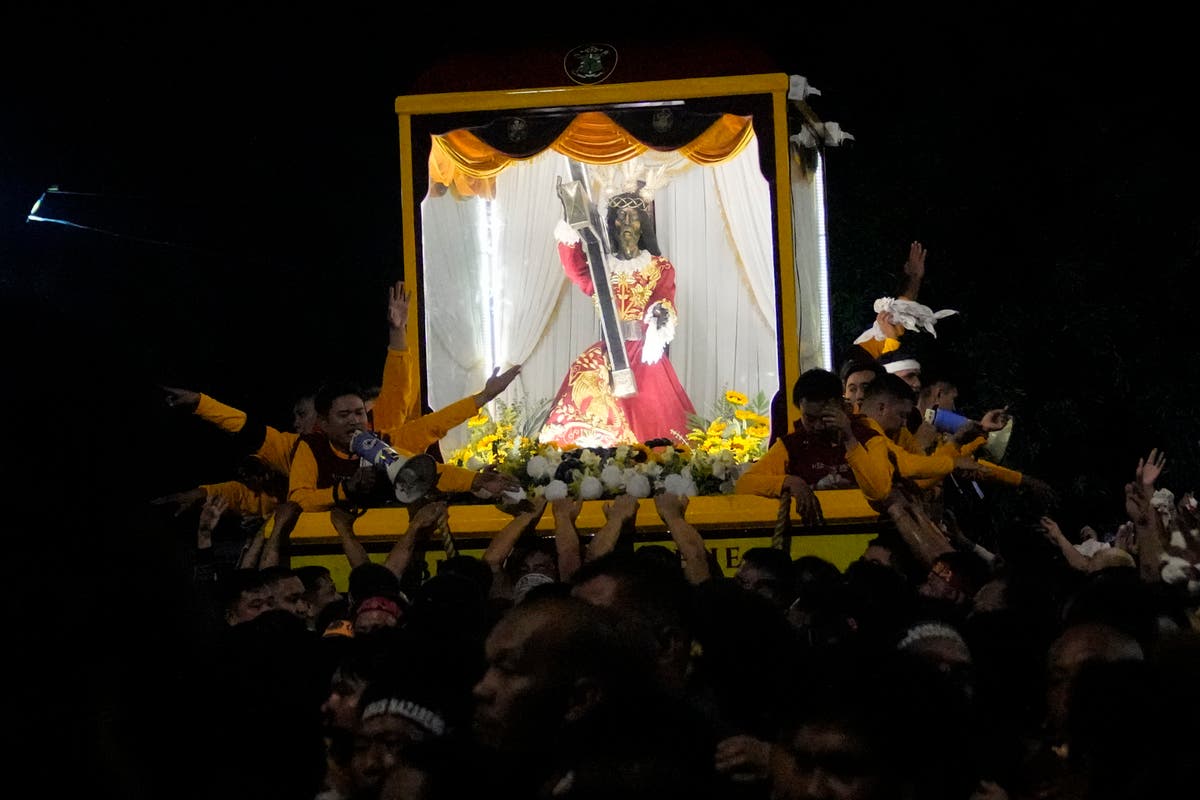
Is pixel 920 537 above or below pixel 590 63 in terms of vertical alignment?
below

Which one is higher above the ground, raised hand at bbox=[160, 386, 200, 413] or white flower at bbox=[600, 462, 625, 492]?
raised hand at bbox=[160, 386, 200, 413]

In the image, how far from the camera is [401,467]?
7.52 m

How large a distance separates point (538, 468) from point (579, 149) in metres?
3.05

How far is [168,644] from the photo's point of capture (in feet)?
7.82

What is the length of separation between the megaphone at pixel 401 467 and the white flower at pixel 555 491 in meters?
1.28

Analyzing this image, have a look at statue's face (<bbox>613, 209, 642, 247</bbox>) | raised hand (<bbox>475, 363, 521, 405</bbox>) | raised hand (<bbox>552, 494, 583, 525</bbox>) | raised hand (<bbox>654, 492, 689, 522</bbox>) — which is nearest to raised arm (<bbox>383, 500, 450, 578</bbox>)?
raised hand (<bbox>552, 494, 583, 525</bbox>)

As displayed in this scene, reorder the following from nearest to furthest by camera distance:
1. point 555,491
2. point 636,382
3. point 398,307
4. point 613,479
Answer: point 555,491
point 613,479
point 398,307
point 636,382

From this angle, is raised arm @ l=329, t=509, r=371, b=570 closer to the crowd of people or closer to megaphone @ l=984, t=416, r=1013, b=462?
the crowd of people

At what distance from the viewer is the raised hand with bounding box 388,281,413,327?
9.86 meters

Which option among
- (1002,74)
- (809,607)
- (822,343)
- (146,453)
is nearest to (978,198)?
(1002,74)

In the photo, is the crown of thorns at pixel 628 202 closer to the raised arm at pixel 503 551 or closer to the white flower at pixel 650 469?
the white flower at pixel 650 469

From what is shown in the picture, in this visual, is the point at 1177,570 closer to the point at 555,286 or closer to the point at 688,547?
the point at 688,547

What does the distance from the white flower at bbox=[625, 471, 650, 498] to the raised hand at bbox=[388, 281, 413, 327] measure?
2052 mm

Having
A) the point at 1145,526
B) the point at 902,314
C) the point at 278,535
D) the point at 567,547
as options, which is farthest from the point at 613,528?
the point at 902,314
